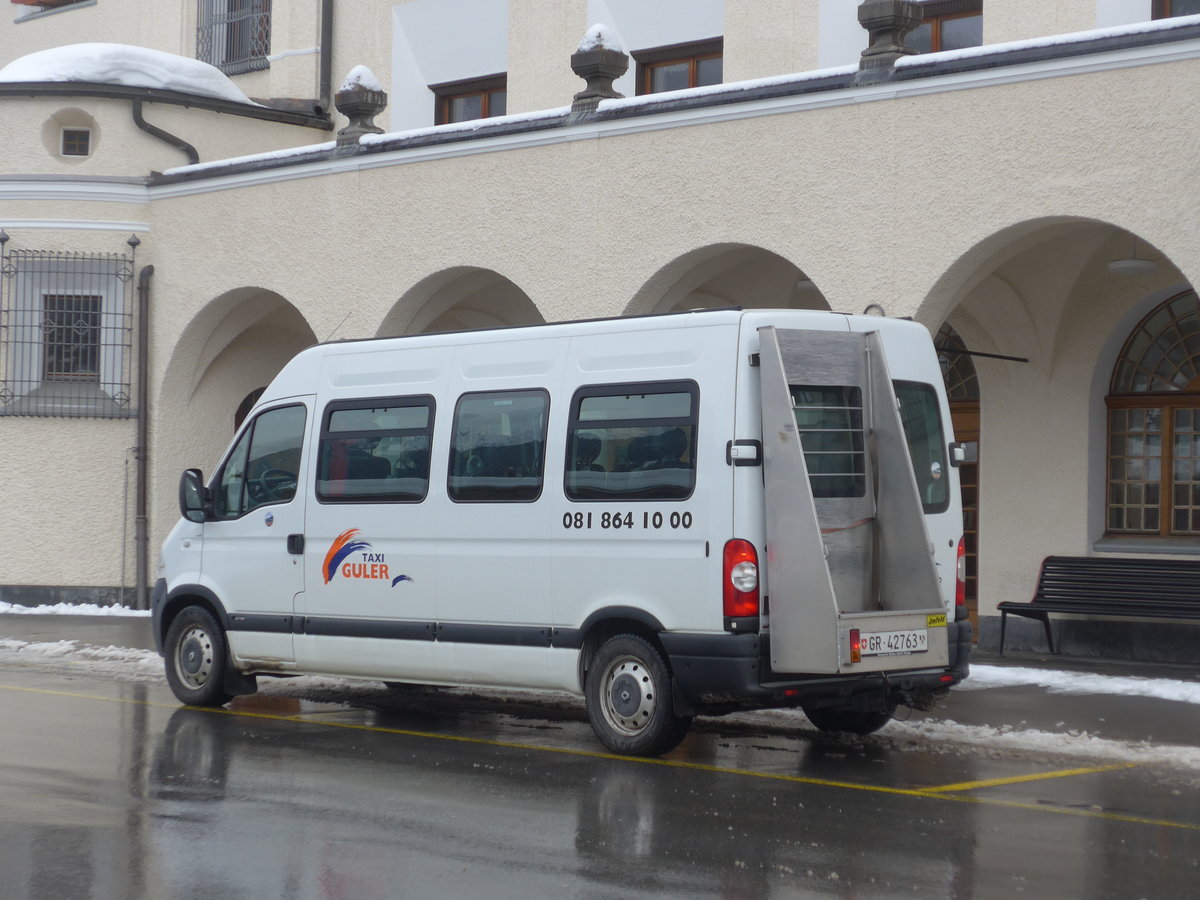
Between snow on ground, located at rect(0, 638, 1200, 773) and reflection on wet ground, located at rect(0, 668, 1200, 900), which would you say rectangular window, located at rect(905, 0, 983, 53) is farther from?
reflection on wet ground, located at rect(0, 668, 1200, 900)

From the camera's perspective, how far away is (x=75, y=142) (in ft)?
67.5

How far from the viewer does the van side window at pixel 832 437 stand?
9297mm

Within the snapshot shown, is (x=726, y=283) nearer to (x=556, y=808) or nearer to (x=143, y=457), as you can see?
(x=143, y=457)

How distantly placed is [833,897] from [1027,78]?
8604mm

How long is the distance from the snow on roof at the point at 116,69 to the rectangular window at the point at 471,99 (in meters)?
2.67

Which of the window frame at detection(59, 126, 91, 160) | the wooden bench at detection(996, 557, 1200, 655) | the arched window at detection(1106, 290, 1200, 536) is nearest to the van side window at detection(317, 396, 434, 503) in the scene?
the wooden bench at detection(996, 557, 1200, 655)

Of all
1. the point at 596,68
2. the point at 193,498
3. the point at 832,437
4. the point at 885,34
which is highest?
the point at 596,68

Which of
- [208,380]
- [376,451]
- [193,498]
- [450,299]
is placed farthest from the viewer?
[208,380]

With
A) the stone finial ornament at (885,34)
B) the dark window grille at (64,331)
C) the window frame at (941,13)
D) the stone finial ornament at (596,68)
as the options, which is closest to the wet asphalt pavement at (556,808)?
the stone finial ornament at (885,34)

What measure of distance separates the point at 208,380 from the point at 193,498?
8.92m

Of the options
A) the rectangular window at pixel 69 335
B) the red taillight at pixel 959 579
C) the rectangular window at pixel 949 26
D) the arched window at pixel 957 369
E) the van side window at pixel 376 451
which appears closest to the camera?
the red taillight at pixel 959 579

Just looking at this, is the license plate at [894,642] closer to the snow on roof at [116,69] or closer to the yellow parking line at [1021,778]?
the yellow parking line at [1021,778]

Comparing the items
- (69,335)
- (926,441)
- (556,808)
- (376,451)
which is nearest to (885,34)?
(926,441)

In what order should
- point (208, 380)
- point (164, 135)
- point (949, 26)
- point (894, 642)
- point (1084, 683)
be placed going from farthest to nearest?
point (208, 380)
point (164, 135)
point (949, 26)
point (1084, 683)
point (894, 642)
